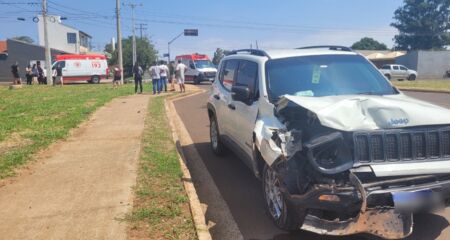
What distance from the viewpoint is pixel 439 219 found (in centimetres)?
515

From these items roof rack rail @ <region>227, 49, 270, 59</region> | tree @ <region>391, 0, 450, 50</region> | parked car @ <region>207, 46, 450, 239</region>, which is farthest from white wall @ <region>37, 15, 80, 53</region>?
parked car @ <region>207, 46, 450, 239</region>

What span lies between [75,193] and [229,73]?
3.13 m

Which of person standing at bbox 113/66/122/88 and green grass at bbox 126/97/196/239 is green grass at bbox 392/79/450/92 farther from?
green grass at bbox 126/97/196/239

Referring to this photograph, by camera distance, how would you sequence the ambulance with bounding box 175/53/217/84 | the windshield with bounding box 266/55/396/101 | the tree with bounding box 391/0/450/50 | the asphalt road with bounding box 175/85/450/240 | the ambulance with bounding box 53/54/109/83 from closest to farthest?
the asphalt road with bounding box 175/85/450/240 → the windshield with bounding box 266/55/396/101 → the ambulance with bounding box 175/53/217/84 → the ambulance with bounding box 53/54/109/83 → the tree with bounding box 391/0/450/50

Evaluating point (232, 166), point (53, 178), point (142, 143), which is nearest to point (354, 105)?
point (232, 166)

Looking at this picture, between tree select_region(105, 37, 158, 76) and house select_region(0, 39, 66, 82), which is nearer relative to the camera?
house select_region(0, 39, 66, 82)

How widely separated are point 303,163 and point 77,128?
27.2 feet

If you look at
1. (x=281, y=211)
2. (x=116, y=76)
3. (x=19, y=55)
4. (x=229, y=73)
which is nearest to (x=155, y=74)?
(x=116, y=76)

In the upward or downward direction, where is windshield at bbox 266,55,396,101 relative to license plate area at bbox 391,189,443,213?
upward

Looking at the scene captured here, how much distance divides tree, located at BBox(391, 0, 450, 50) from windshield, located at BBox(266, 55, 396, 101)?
91.2 meters

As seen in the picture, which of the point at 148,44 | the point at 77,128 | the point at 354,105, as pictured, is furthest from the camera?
the point at 148,44

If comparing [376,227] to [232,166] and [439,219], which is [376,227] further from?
[232,166]

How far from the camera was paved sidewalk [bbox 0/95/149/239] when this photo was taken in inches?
190

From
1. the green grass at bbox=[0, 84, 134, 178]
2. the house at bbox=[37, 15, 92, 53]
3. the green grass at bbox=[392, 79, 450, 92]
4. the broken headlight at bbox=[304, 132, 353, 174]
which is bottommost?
the green grass at bbox=[0, 84, 134, 178]
